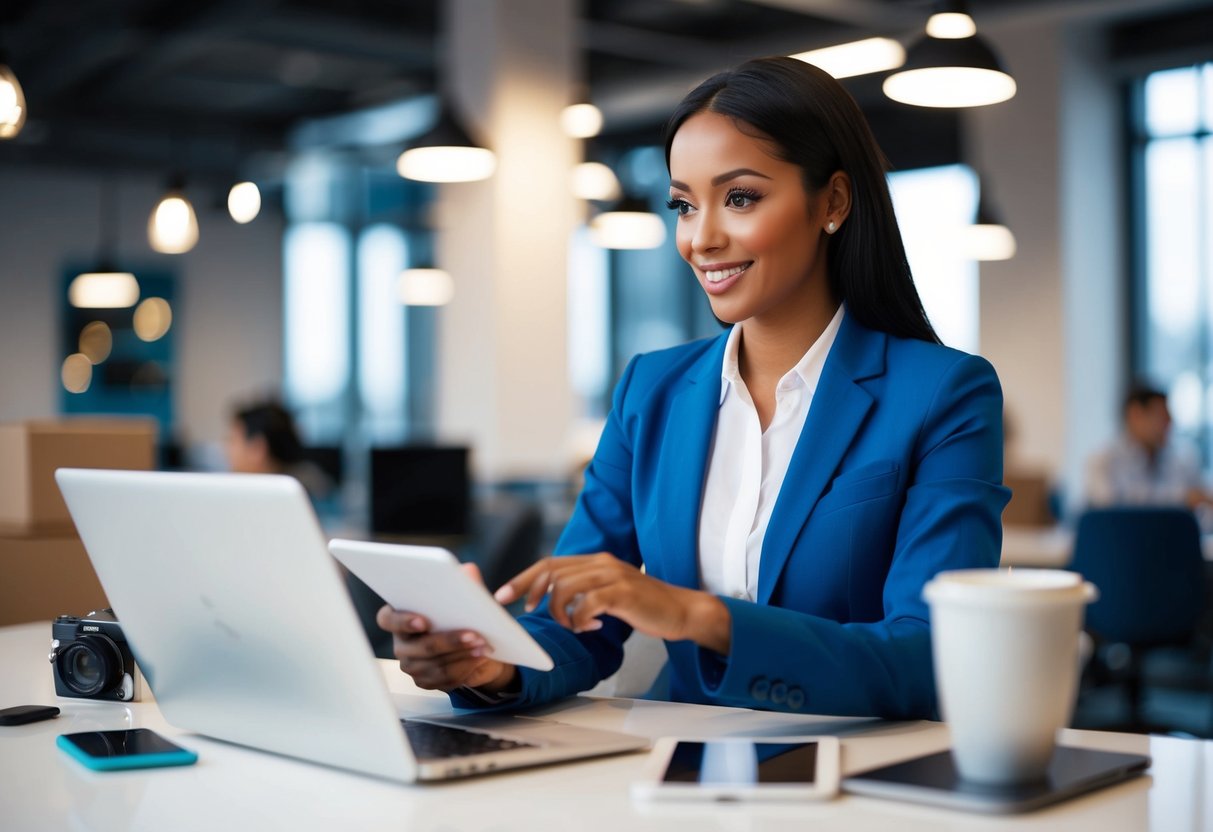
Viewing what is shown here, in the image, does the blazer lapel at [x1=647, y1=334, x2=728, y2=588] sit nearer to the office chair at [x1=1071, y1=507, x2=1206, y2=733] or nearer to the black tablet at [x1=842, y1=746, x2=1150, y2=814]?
the black tablet at [x1=842, y1=746, x2=1150, y2=814]

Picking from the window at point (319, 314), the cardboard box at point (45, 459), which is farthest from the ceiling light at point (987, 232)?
the window at point (319, 314)

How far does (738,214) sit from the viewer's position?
1640 mm

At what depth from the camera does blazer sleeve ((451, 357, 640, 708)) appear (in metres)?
1.56

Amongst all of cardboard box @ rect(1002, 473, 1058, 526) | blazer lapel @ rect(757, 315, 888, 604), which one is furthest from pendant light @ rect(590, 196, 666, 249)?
blazer lapel @ rect(757, 315, 888, 604)

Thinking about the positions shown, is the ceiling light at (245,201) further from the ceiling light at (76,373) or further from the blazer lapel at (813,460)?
the ceiling light at (76,373)

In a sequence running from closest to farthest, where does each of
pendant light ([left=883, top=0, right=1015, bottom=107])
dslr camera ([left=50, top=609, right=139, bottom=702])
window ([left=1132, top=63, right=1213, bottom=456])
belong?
dslr camera ([left=50, top=609, right=139, bottom=702])
pendant light ([left=883, top=0, right=1015, bottom=107])
window ([left=1132, top=63, right=1213, bottom=456])

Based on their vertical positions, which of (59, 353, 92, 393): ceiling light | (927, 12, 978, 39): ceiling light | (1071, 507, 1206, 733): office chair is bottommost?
(1071, 507, 1206, 733): office chair

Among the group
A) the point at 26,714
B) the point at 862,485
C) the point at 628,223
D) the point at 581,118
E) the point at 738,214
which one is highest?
the point at 581,118

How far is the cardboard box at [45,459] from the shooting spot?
244 centimetres

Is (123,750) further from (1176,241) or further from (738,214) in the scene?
(1176,241)

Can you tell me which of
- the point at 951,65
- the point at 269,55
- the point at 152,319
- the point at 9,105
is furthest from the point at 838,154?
the point at 152,319

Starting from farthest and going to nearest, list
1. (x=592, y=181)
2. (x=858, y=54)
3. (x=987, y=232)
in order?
(x=592, y=181), (x=987, y=232), (x=858, y=54)

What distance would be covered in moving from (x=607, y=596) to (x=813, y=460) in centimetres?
46

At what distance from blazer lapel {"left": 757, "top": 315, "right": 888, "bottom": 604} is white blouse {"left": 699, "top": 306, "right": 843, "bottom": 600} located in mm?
54
